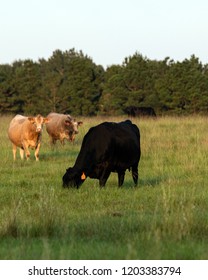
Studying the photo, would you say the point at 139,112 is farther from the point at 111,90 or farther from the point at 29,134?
the point at 29,134

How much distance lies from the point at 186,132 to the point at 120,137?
12.1m

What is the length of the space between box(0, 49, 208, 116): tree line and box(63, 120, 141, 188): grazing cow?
37537mm

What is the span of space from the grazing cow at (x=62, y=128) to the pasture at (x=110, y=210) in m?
3.49

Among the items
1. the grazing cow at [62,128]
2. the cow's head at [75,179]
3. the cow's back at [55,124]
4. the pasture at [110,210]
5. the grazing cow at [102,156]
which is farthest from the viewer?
the cow's back at [55,124]

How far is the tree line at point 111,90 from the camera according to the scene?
4972cm

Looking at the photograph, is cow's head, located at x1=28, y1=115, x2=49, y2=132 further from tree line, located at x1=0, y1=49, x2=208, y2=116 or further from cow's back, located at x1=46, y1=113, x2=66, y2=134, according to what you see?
tree line, located at x1=0, y1=49, x2=208, y2=116

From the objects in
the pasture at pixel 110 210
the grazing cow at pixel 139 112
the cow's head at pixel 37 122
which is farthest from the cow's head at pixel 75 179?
the grazing cow at pixel 139 112

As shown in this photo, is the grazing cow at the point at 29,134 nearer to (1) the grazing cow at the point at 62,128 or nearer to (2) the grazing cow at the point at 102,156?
(1) the grazing cow at the point at 62,128

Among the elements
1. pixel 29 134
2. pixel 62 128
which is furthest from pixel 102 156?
pixel 62 128

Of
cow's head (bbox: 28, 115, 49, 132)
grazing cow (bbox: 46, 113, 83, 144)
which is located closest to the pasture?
cow's head (bbox: 28, 115, 49, 132)

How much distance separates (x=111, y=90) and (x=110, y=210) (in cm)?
4498

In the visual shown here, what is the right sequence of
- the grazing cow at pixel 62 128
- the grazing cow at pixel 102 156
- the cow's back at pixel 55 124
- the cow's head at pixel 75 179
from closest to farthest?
the cow's head at pixel 75 179, the grazing cow at pixel 102 156, the grazing cow at pixel 62 128, the cow's back at pixel 55 124

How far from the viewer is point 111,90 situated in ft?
176
